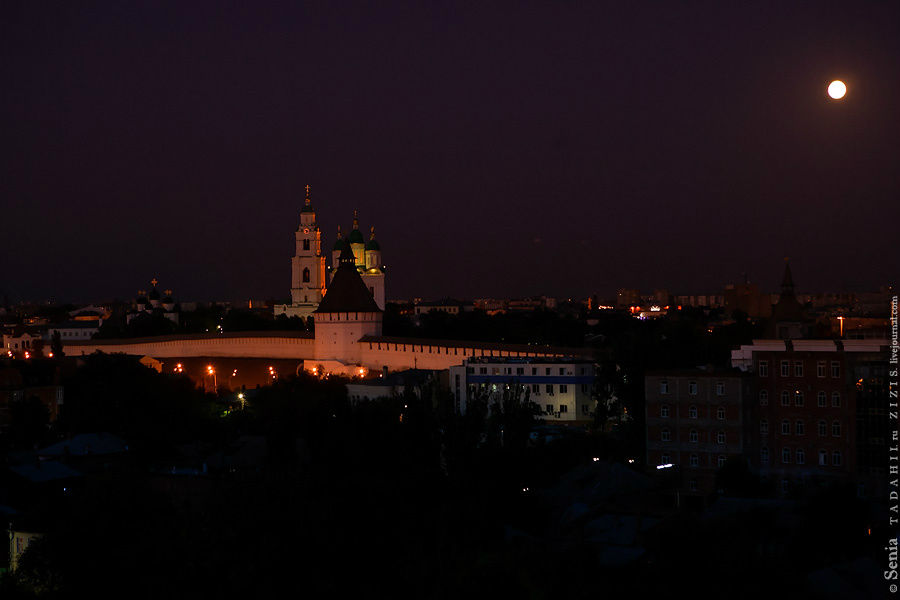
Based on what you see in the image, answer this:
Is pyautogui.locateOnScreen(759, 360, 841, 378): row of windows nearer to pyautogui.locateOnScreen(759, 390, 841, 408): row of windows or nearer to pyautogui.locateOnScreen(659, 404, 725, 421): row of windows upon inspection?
pyautogui.locateOnScreen(759, 390, 841, 408): row of windows

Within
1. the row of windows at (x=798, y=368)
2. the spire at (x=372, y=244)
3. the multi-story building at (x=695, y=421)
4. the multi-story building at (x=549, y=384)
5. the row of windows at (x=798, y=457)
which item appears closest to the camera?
the row of windows at (x=798, y=457)

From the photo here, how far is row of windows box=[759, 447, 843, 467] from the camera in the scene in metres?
20.4

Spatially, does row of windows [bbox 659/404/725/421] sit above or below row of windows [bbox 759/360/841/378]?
below

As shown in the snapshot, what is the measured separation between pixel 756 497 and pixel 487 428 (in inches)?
203

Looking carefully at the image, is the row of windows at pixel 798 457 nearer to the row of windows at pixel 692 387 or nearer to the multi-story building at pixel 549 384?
the row of windows at pixel 692 387

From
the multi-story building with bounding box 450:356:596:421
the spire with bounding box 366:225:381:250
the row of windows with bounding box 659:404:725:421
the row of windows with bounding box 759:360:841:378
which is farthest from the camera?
the spire with bounding box 366:225:381:250

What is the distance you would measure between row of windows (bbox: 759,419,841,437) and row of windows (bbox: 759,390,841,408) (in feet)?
0.83

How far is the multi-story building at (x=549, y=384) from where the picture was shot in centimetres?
2830

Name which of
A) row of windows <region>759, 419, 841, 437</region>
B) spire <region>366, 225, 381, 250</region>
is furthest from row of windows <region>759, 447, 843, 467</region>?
spire <region>366, 225, 381, 250</region>

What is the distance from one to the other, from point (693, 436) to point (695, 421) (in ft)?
0.81

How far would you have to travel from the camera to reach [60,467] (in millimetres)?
22812

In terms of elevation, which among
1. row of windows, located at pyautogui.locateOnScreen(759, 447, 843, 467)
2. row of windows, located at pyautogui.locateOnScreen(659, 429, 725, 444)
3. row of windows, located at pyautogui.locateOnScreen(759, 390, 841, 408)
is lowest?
row of windows, located at pyautogui.locateOnScreen(759, 447, 843, 467)

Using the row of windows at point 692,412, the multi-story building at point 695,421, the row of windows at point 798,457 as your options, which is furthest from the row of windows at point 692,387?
the row of windows at point 798,457

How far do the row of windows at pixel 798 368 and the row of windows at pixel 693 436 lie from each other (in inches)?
43.2
